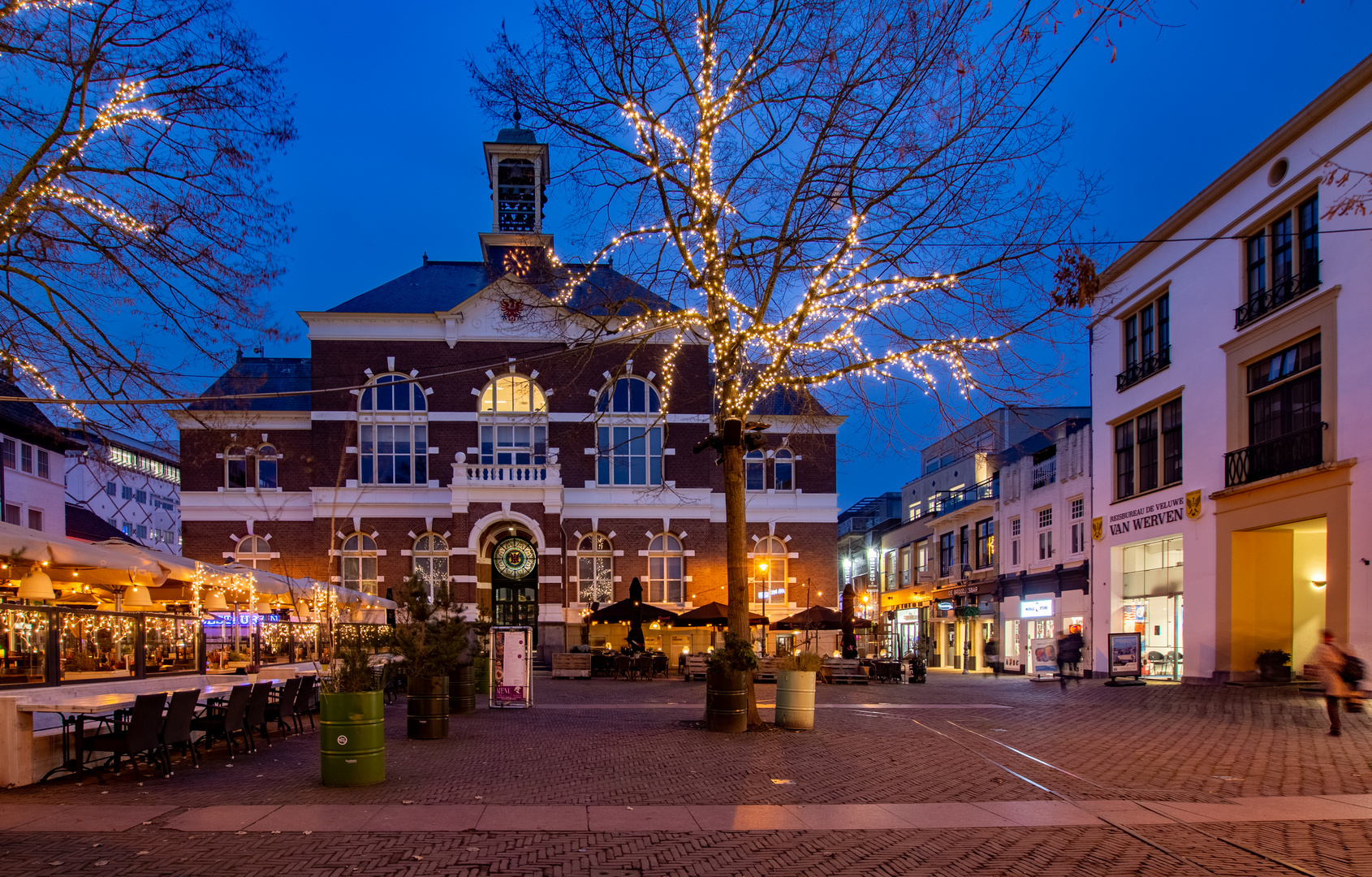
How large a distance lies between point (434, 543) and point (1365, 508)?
30.7 meters

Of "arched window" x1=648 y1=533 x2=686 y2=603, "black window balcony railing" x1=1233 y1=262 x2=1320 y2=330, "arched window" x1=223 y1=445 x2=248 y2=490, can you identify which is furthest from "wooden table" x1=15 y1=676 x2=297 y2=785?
"arched window" x1=223 y1=445 x2=248 y2=490

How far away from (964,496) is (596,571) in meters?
18.2

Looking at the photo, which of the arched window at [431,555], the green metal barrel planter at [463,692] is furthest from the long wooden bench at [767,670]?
the arched window at [431,555]

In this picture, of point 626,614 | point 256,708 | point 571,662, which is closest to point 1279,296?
point 626,614

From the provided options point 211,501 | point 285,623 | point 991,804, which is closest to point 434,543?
point 211,501

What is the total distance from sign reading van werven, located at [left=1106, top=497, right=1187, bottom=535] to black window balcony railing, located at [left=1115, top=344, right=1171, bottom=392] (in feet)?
11.6

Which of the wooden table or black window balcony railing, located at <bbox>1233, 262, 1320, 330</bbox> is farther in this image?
black window balcony railing, located at <bbox>1233, 262, 1320, 330</bbox>

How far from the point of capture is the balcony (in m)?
43.6

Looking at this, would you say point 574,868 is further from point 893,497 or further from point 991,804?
point 893,497

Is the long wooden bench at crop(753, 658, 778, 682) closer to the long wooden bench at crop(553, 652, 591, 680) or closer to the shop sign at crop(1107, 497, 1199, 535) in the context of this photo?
the long wooden bench at crop(553, 652, 591, 680)

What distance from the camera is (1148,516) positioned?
27.5m

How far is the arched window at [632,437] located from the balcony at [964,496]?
47.3 ft

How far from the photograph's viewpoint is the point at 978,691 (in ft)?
86.8

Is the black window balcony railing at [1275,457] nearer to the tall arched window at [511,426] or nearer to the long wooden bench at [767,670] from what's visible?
the long wooden bench at [767,670]
